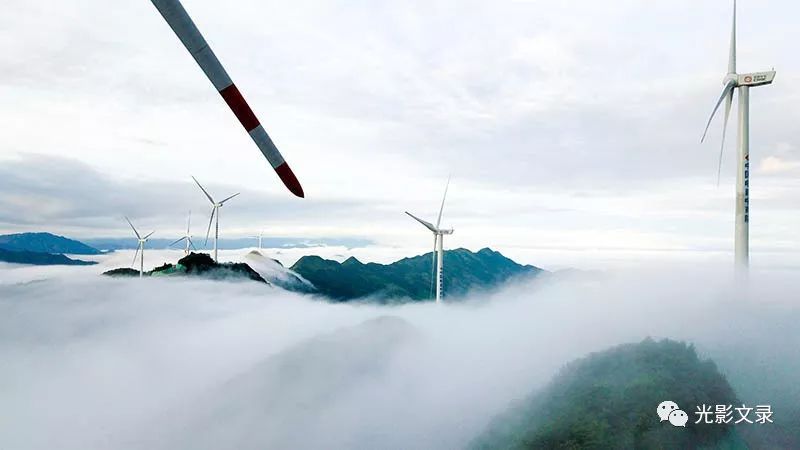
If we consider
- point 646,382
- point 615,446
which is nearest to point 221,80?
point 615,446

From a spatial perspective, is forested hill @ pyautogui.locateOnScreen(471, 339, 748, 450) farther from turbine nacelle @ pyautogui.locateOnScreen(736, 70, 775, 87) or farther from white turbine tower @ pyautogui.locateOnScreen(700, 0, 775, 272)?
turbine nacelle @ pyautogui.locateOnScreen(736, 70, 775, 87)

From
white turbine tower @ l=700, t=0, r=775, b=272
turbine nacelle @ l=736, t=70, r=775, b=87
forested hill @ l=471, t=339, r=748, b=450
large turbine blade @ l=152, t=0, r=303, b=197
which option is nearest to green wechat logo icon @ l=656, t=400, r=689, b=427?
forested hill @ l=471, t=339, r=748, b=450

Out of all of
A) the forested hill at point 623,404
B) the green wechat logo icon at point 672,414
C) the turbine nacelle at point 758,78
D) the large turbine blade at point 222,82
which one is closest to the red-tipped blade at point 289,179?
the large turbine blade at point 222,82

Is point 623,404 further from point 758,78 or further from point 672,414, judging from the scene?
point 758,78

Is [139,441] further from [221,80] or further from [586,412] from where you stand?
[221,80]

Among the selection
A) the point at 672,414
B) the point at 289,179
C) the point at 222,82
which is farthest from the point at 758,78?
the point at 222,82
